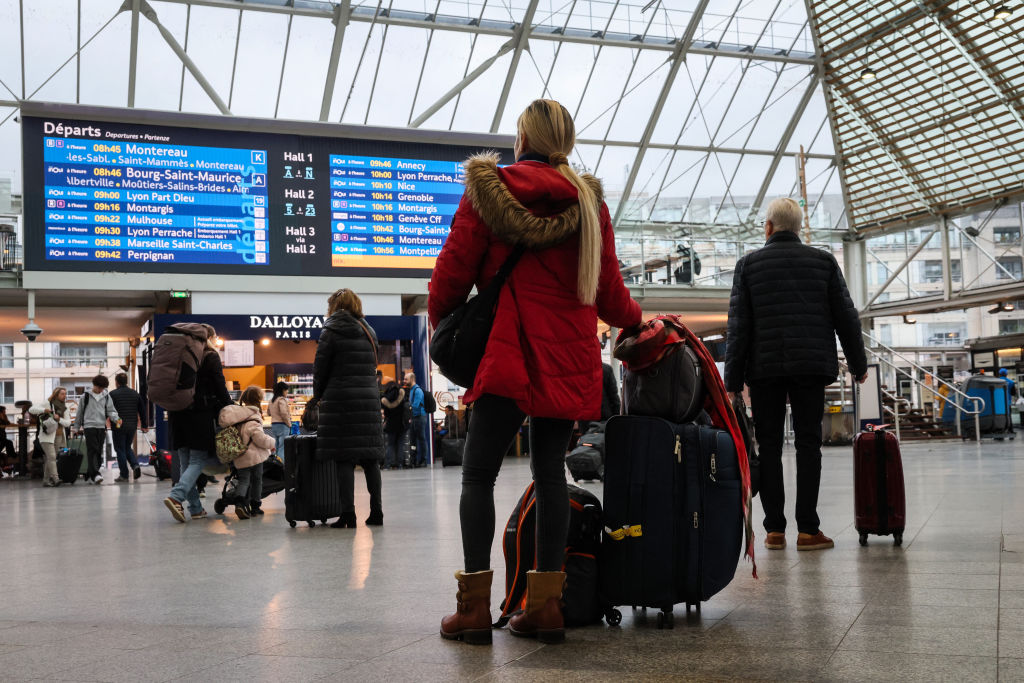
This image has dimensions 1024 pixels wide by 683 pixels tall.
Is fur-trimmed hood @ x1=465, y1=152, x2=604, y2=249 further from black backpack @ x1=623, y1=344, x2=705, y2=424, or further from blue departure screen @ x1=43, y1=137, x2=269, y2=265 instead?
blue departure screen @ x1=43, y1=137, x2=269, y2=265

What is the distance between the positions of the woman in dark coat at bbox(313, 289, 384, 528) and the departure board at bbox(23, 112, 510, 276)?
11410mm

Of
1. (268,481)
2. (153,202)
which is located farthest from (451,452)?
(268,481)

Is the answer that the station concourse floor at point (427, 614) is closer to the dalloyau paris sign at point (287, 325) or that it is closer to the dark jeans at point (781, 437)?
the dark jeans at point (781, 437)

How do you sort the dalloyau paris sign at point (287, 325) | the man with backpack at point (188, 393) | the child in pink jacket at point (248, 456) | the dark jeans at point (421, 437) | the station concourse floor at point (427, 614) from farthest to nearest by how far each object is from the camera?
the dark jeans at point (421, 437) → the dalloyau paris sign at point (287, 325) → the child in pink jacket at point (248, 456) → the man with backpack at point (188, 393) → the station concourse floor at point (427, 614)

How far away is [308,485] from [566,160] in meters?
4.43

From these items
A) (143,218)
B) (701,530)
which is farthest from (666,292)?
(701,530)

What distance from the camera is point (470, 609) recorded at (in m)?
3.08

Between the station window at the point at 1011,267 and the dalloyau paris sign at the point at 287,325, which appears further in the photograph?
the station window at the point at 1011,267

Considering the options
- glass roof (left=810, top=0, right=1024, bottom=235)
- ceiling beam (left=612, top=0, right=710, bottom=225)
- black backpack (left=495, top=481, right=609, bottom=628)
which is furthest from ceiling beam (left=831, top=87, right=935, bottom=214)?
black backpack (left=495, top=481, right=609, bottom=628)

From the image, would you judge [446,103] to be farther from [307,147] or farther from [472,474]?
[472,474]

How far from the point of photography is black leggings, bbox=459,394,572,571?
10.3 ft

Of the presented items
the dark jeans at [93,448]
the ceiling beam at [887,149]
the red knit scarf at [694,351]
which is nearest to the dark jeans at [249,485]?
the red knit scarf at [694,351]

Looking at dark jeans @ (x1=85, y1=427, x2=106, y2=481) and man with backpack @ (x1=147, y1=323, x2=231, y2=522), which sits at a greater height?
man with backpack @ (x1=147, y1=323, x2=231, y2=522)

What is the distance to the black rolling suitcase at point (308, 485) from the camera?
718 cm
